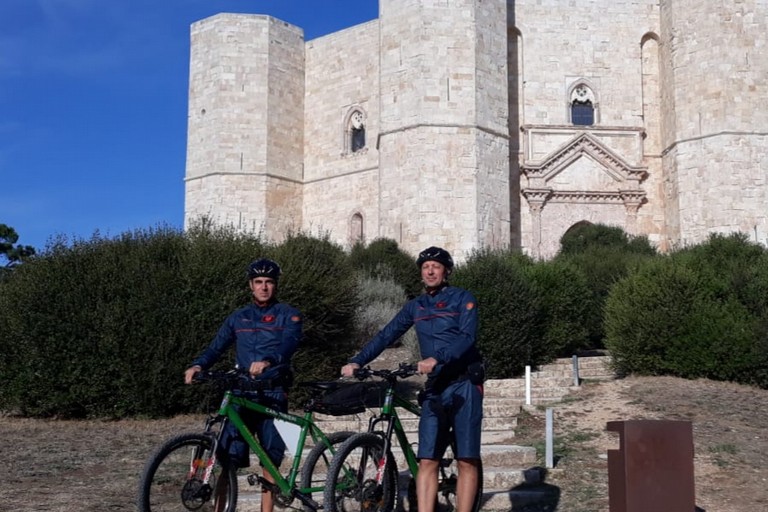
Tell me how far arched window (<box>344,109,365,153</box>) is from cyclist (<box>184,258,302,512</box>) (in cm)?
2315

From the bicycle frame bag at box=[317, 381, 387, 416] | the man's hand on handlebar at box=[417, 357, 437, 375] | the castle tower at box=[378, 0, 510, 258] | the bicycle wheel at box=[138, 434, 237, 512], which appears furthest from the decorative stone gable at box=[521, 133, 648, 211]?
the bicycle wheel at box=[138, 434, 237, 512]

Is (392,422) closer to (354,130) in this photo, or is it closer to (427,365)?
(427,365)

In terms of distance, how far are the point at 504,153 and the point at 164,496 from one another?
20.2 meters

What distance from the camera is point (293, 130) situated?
29.4 meters

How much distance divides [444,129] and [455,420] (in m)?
18.8

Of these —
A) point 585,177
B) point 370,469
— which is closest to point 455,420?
point 370,469

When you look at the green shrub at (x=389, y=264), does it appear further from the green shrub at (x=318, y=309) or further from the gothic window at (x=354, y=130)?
the green shrub at (x=318, y=309)

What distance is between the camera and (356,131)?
28672 millimetres

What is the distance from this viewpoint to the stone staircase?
20.6 feet

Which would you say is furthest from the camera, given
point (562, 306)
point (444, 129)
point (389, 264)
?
point (444, 129)

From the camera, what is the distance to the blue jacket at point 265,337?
5.18 m

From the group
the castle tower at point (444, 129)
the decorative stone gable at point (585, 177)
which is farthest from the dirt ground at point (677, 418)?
the decorative stone gable at point (585, 177)

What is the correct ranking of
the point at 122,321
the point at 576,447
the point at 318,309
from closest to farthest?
the point at 576,447
the point at 122,321
the point at 318,309

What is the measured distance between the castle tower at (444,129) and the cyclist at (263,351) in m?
17.4
